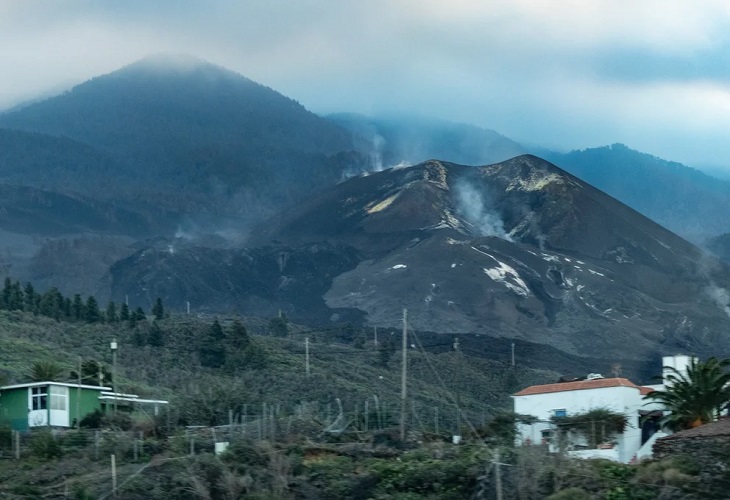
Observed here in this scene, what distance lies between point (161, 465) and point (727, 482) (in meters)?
16.5

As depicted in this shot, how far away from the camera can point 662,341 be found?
153 meters

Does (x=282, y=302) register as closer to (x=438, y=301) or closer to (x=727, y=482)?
(x=438, y=301)

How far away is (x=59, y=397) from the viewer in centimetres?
5047

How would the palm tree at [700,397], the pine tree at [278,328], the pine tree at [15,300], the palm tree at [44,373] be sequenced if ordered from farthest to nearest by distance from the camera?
1. the pine tree at [278,328]
2. the pine tree at [15,300]
3. the palm tree at [44,373]
4. the palm tree at [700,397]

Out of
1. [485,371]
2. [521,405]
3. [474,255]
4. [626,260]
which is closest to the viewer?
[521,405]

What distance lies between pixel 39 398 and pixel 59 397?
71cm

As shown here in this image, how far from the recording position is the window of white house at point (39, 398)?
164 feet

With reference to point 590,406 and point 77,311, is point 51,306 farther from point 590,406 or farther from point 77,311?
point 590,406

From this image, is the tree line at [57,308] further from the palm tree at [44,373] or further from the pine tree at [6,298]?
the palm tree at [44,373]

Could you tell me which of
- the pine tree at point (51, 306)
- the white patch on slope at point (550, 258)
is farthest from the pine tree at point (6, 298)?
the white patch on slope at point (550, 258)

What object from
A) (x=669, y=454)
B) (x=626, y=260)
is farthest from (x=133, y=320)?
(x=626, y=260)

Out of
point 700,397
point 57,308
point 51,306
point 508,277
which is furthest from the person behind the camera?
point 508,277

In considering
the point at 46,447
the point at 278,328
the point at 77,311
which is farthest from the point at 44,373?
the point at 278,328

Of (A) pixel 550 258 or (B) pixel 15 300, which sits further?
(A) pixel 550 258
